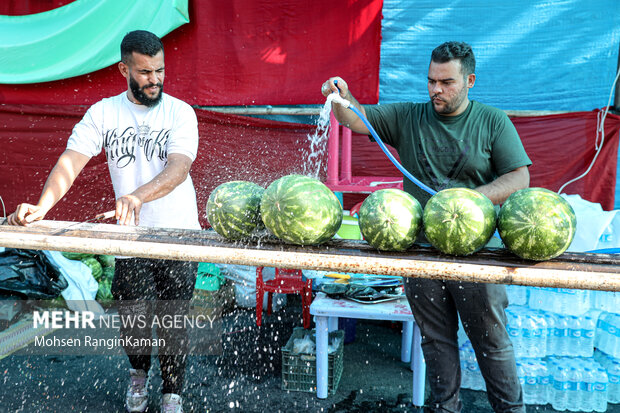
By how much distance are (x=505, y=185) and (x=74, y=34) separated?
4.71 meters

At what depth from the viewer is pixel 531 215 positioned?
1619mm

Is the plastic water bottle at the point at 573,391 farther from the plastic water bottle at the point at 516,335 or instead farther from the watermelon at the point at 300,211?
the watermelon at the point at 300,211

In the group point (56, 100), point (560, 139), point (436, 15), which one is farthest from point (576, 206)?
point (56, 100)

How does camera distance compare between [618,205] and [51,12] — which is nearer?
[618,205]

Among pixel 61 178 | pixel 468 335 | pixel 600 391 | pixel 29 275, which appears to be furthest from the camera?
pixel 29 275

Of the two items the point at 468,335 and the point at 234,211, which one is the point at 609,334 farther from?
the point at 234,211

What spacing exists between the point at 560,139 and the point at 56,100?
5.40 meters

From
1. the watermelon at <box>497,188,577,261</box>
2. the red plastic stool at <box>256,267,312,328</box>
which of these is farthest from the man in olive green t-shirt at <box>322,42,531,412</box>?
the red plastic stool at <box>256,267,312,328</box>

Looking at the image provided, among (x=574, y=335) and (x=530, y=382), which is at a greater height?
(x=574, y=335)

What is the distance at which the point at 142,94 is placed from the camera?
2.73 m

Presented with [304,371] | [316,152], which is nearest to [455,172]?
[304,371]

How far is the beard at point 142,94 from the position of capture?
2695 millimetres

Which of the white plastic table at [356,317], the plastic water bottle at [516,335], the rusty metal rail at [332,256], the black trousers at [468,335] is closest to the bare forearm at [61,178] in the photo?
the rusty metal rail at [332,256]

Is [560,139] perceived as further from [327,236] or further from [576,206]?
[327,236]
